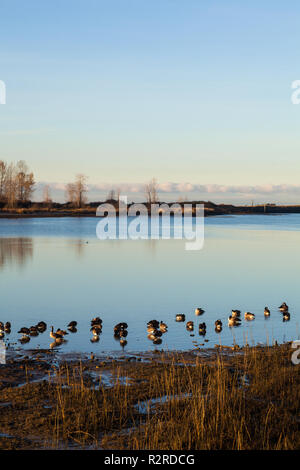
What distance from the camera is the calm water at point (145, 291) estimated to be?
14.0m

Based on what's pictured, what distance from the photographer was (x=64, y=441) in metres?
6.96

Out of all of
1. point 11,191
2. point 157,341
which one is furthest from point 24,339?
point 11,191

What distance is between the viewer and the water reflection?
33.0 meters

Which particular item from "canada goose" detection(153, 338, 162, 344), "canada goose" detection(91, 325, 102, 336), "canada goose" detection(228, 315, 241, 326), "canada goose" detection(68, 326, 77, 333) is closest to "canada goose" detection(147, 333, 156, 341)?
"canada goose" detection(153, 338, 162, 344)

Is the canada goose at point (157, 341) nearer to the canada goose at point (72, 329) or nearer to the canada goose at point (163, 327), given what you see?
the canada goose at point (163, 327)

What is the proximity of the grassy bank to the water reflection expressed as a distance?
22.1 meters

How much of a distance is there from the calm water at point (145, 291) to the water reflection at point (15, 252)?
0.24 feet

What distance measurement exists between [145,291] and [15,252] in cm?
1918

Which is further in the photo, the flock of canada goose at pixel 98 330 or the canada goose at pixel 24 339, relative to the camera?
the flock of canada goose at pixel 98 330

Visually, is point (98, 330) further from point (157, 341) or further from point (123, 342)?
point (157, 341)

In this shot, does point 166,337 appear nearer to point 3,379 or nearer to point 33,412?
point 3,379

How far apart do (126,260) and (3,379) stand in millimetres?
25940

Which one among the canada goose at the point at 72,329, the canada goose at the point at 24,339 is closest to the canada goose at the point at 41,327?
the canada goose at the point at 72,329
